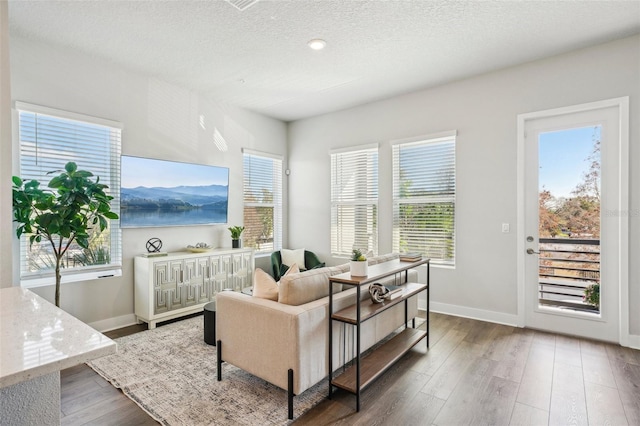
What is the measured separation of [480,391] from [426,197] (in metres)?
2.50

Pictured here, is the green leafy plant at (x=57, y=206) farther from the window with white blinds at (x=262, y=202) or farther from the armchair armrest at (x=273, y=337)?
the window with white blinds at (x=262, y=202)

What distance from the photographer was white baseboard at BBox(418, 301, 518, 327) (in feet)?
12.3

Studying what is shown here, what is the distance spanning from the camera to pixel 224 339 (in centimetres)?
252

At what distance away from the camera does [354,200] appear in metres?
5.11

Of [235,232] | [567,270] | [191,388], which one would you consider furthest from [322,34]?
[567,270]

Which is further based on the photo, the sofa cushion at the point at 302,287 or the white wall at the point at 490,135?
the white wall at the point at 490,135

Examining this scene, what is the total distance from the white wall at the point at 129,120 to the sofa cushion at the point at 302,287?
2.51m

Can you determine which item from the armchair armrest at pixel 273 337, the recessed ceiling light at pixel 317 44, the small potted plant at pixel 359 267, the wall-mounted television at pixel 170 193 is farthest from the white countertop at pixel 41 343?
the recessed ceiling light at pixel 317 44

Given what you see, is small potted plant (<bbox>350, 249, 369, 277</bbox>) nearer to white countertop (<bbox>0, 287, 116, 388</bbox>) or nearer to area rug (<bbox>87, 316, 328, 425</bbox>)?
area rug (<bbox>87, 316, 328, 425</bbox>)

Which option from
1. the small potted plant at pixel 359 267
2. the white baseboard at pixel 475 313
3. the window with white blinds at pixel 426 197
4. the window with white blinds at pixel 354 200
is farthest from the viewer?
the window with white blinds at pixel 354 200

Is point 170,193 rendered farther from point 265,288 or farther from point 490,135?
point 490,135

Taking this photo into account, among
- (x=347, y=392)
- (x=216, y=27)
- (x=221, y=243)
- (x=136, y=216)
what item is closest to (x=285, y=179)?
(x=221, y=243)

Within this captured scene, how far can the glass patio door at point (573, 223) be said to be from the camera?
10.7 ft

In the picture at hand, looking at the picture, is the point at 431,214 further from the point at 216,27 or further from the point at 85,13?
the point at 85,13
